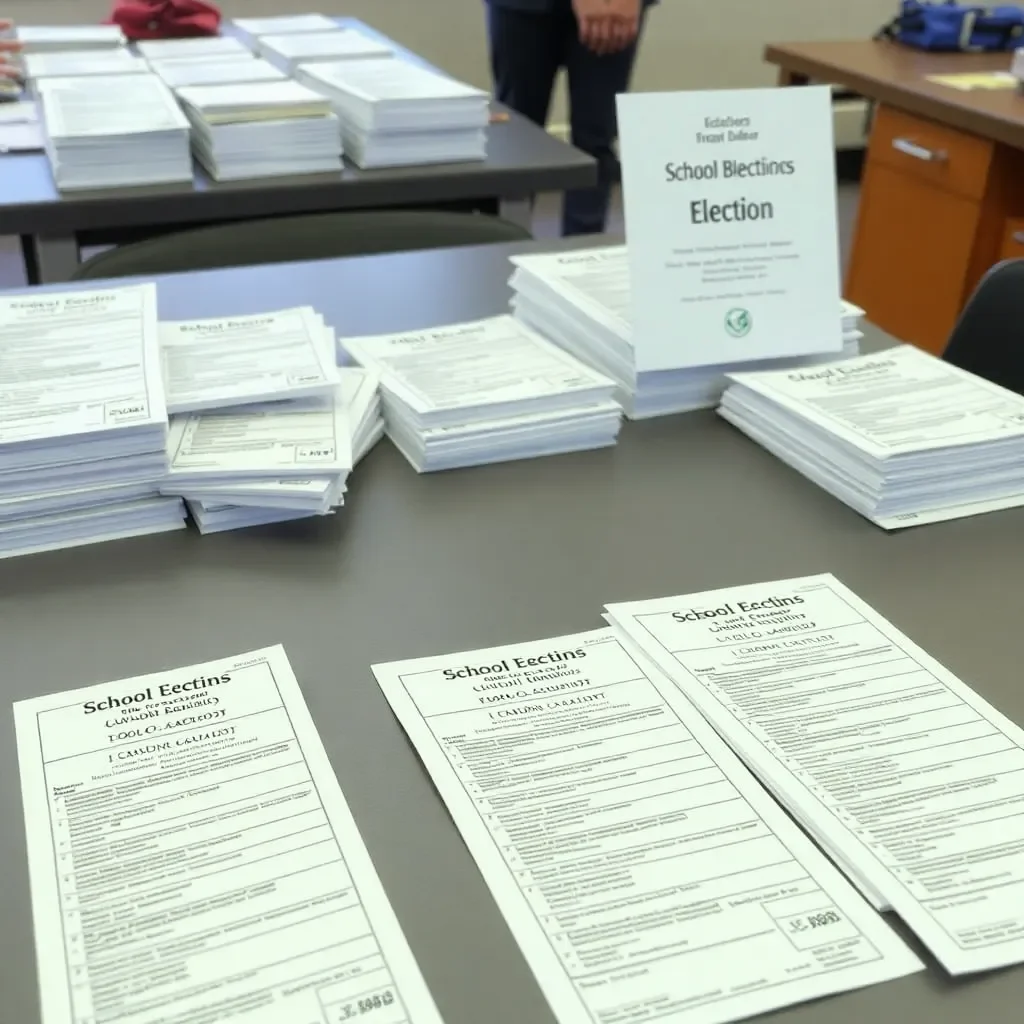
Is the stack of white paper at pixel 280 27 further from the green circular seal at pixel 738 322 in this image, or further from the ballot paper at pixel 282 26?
the green circular seal at pixel 738 322

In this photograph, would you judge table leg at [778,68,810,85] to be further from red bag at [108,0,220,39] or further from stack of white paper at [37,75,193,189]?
stack of white paper at [37,75,193,189]

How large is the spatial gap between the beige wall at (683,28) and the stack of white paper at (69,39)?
5.11ft

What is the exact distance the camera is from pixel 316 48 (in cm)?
234

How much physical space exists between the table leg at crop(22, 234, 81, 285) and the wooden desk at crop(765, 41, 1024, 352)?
1.93m

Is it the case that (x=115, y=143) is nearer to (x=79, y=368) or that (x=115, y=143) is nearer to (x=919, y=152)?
(x=79, y=368)

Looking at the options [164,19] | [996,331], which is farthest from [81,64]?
[996,331]

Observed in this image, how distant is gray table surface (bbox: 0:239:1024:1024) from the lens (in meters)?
0.55

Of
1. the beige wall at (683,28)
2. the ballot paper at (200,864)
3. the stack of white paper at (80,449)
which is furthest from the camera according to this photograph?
the beige wall at (683,28)

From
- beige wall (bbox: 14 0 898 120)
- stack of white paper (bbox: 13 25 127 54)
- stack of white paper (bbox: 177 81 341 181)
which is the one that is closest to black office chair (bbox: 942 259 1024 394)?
stack of white paper (bbox: 177 81 341 181)

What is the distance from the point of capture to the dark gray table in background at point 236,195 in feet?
5.36

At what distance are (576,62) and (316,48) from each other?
980 mm

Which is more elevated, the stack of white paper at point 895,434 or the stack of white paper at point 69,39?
the stack of white paper at point 69,39

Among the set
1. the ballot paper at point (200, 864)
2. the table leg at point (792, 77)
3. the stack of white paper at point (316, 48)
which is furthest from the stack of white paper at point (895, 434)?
the table leg at point (792, 77)

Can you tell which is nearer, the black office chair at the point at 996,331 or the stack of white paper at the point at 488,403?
the stack of white paper at the point at 488,403
